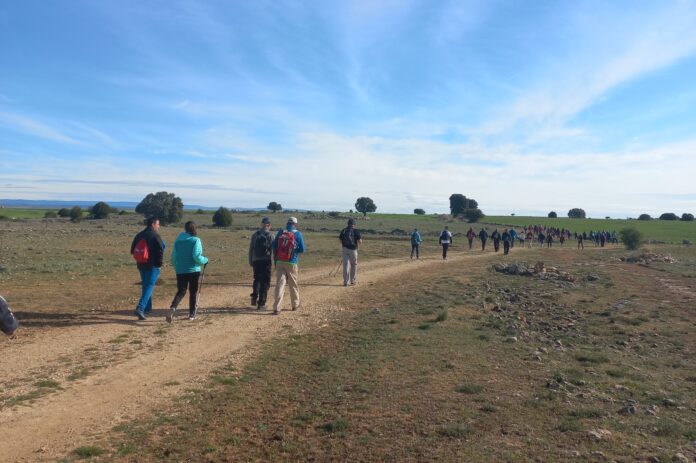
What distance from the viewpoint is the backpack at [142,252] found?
9797mm

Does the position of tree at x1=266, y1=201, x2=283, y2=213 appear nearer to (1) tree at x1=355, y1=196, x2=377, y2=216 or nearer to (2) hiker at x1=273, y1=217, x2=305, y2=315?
(1) tree at x1=355, y1=196, x2=377, y2=216

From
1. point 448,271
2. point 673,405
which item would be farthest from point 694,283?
point 673,405

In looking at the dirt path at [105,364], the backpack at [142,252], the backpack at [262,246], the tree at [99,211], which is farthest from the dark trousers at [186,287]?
the tree at [99,211]

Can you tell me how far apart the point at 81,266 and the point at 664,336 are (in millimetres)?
19378

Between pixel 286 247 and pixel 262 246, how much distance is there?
62cm

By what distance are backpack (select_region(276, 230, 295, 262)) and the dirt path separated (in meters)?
1.34

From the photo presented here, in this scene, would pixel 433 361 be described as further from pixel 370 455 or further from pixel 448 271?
pixel 448 271

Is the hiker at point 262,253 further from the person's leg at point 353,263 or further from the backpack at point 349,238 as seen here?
the person's leg at point 353,263

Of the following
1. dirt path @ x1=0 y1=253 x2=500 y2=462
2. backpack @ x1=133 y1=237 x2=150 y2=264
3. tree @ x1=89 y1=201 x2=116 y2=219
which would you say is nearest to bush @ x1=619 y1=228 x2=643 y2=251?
dirt path @ x1=0 y1=253 x2=500 y2=462

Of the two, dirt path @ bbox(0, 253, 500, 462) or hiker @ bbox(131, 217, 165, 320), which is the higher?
hiker @ bbox(131, 217, 165, 320)

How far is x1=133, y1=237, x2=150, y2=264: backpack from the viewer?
980 centimetres

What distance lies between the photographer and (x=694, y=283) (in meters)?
22.9

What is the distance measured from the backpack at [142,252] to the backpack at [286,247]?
2.82 meters

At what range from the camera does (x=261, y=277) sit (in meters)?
11.6
